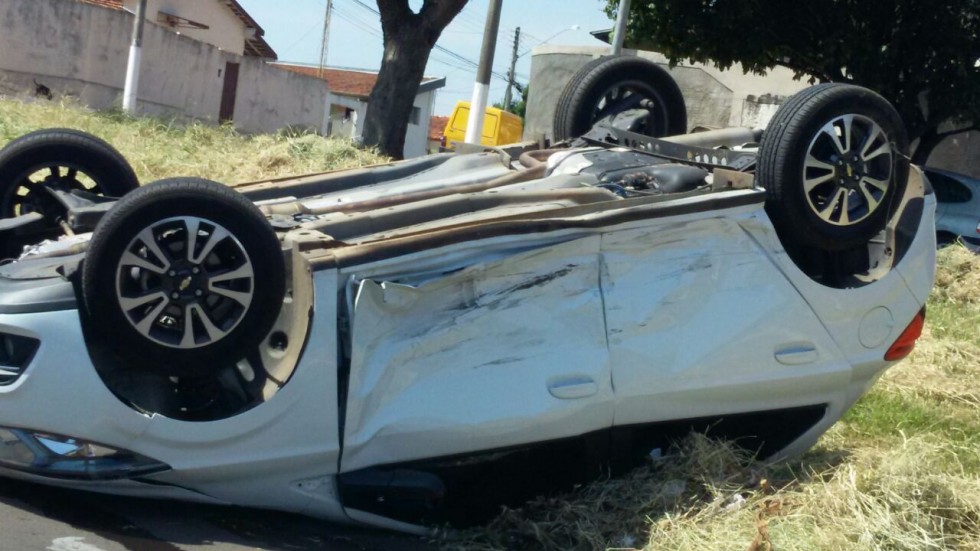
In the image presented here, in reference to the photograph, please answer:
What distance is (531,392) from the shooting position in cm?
412

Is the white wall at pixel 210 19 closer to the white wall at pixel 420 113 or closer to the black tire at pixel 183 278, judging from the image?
the white wall at pixel 420 113

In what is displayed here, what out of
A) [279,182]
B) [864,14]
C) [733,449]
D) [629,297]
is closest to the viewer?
[629,297]

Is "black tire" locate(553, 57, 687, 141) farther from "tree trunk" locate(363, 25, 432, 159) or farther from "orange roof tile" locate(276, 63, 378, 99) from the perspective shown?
"orange roof tile" locate(276, 63, 378, 99)

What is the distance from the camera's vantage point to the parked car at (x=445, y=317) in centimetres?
371

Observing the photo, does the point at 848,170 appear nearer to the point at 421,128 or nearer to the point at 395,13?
the point at 395,13

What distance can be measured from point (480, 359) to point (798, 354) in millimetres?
1402

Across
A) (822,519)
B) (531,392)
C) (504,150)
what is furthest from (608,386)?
(504,150)

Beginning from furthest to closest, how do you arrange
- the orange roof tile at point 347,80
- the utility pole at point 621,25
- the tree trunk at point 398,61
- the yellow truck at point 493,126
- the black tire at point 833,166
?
the orange roof tile at point 347,80, the yellow truck at point 493,126, the utility pole at point 621,25, the tree trunk at point 398,61, the black tire at point 833,166

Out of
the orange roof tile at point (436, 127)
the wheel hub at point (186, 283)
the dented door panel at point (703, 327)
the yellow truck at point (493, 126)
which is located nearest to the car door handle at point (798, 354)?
the dented door panel at point (703, 327)

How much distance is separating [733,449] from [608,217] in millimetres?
1149

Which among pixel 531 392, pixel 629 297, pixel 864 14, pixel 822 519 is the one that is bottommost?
pixel 822 519

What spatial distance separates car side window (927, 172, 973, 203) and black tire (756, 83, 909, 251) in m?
10.3

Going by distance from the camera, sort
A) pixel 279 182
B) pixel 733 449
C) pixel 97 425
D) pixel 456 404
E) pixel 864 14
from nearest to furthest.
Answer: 1. pixel 97 425
2. pixel 456 404
3. pixel 733 449
4. pixel 279 182
5. pixel 864 14

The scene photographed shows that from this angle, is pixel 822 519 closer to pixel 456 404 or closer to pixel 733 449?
pixel 733 449
